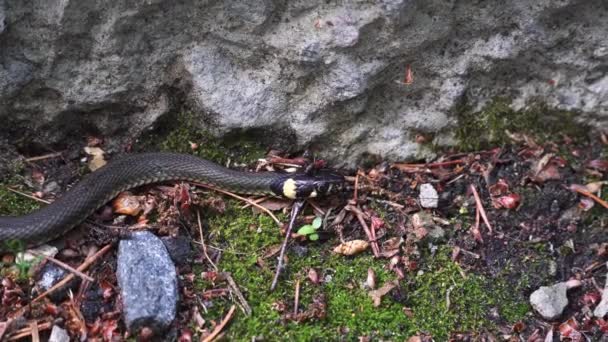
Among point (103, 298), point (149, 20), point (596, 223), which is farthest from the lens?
point (596, 223)

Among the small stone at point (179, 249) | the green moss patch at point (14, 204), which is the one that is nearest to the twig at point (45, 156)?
the green moss patch at point (14, 204)

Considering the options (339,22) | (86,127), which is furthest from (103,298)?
(339,22)

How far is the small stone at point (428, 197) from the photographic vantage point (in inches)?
190

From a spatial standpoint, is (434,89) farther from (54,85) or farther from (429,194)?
(54,85)

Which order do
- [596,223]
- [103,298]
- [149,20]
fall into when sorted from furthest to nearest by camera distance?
[596,223]
[149,20]
[103,298]

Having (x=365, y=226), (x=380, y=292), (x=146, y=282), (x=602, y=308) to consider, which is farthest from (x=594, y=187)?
(x=146, y=282)

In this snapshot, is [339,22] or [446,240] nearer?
[339,22]

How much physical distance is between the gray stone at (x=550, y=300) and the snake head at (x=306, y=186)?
1.53 m

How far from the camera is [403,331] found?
165 inches

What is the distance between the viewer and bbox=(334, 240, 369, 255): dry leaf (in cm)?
454

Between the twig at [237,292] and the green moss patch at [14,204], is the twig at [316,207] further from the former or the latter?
the green moss patch at [14,204]

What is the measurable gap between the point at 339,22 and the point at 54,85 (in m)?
1.95

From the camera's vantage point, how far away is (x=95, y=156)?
4.89 m

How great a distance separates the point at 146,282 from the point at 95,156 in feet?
4.19
